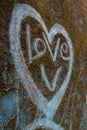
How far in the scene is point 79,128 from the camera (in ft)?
14.5

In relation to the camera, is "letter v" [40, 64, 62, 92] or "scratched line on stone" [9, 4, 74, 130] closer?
"scratched line on stone" [9, 4, 74, 130]

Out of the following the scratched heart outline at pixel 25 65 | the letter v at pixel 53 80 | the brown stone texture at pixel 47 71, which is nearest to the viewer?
the brown stone texture at pixel 47 71

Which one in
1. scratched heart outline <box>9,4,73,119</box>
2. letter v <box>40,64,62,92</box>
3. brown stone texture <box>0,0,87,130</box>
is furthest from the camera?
letter v <box>40,64,62,92</box>

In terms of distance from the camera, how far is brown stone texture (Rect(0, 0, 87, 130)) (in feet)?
10.2

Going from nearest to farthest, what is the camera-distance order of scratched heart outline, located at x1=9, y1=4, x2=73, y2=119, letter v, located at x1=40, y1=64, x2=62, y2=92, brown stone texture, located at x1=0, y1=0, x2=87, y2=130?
brown stone texture, located at x1=0, y1=0, x2=87, y2=130 → scratched heart outline, located at x1=9, y1=4, x2=73, y2=119 → letter v, located at x1=40, y1=64, x2=62, y2=92

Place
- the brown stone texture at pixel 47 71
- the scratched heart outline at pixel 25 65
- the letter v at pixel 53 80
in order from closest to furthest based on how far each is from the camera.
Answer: the brown stone texture at pixel 47 71 < the scratched heart outline at pixel 25 65 < the letter v at pixel 53 80

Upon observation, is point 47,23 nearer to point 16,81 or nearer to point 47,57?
point 47,57

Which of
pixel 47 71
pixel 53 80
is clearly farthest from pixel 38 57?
pixel 53 80

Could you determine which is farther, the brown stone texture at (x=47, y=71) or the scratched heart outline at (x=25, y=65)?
the scratched heart outline at (x=25, y=65)

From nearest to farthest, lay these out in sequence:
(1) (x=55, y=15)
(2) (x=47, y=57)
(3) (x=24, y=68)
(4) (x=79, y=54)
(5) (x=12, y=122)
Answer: (5) (x=12, y=122) → (3) (x=24, y=68) → (2) (x=47, y=57) → (1) (x=55, y=15) → (4) (x=79, y=54)

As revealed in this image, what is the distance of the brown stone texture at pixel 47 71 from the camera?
3.11 metres

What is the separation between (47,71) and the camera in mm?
3758

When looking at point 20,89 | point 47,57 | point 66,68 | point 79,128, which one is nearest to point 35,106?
point 20,89

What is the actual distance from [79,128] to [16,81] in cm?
151
